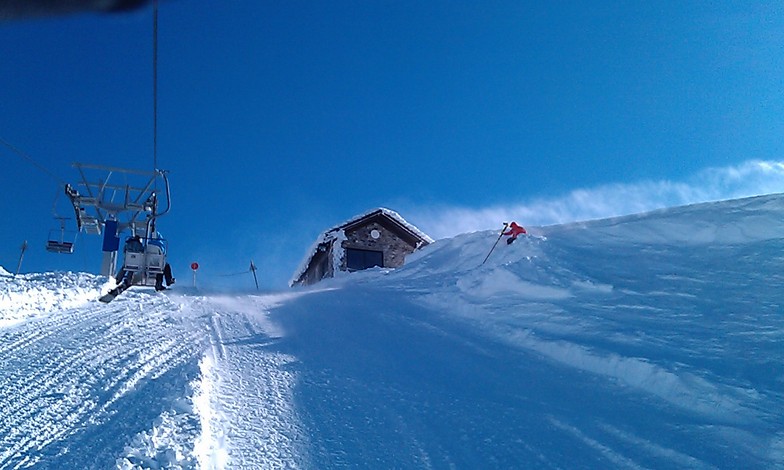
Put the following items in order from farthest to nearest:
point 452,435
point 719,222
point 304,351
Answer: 1. point 719,222
2. point 304,351
3. point 452,435

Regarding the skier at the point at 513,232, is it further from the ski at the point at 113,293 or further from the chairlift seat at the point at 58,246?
the chairlift seat at the point at 58,246

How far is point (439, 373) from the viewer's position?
6812 mm

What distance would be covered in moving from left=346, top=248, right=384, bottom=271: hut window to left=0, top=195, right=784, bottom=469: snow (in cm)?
1697

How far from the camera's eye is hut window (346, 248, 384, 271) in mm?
29120

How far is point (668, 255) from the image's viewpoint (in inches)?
454

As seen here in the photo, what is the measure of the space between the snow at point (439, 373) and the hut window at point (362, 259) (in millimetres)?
16967

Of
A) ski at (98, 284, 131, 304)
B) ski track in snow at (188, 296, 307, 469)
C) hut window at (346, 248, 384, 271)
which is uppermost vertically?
hut window at (346, 248, 384, 271)

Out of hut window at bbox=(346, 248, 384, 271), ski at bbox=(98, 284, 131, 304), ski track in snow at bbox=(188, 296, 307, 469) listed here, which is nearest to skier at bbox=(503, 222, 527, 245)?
ski track in snow at bbox=(188, 296, 307, 469)

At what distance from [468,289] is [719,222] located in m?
5.67

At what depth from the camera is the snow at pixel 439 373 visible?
458cm

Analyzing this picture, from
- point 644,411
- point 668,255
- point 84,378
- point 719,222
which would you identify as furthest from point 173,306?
point 719,222

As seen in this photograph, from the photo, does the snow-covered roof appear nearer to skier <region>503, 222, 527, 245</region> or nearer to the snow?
skier <region>503, 222, 527, 245</region>

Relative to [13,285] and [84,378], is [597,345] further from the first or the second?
[13,285]

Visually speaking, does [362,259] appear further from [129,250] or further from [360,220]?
[129,250]
